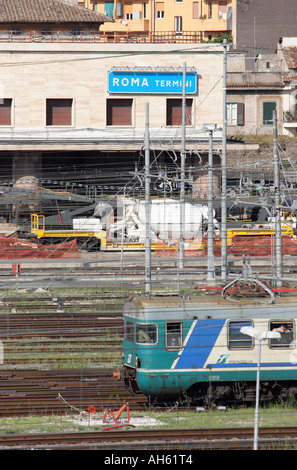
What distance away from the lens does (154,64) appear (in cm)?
3459

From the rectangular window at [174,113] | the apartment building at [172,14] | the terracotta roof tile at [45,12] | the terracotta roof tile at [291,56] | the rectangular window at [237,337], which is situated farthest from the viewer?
the apartment building at [172,14]

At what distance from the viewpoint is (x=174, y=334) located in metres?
14.7

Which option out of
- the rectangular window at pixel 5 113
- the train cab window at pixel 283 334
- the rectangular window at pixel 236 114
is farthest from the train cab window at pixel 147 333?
the rectangular window at pixel 236 114

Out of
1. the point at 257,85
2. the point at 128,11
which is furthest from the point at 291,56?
the point at 128,11

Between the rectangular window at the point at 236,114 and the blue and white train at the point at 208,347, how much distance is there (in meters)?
33.5

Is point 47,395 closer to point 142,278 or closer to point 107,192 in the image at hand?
point 142,278

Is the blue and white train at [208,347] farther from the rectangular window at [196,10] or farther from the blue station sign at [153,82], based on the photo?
the rectangular window at [196,10]

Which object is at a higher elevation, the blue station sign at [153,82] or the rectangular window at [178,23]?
the rectangular window at [178,23]

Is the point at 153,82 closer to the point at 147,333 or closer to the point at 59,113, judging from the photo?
the point at 59,113

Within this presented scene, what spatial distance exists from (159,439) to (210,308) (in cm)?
290

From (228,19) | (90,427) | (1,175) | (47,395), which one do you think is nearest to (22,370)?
(47,395)

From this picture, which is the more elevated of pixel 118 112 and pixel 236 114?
pixel 236 114

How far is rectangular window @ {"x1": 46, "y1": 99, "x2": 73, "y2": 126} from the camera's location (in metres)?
34.3

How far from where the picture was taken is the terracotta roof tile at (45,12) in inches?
1797
